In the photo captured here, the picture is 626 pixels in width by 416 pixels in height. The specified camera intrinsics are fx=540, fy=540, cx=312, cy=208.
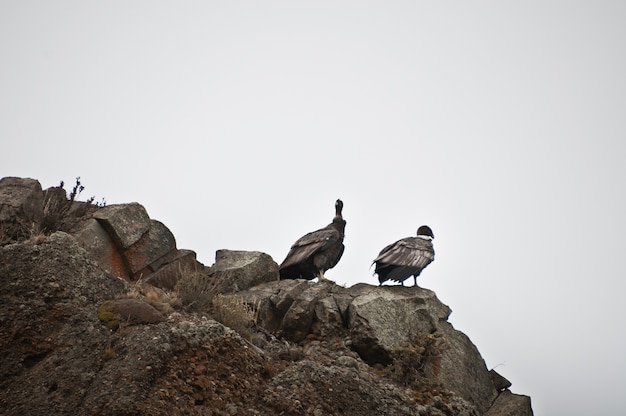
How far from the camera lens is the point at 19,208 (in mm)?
10258

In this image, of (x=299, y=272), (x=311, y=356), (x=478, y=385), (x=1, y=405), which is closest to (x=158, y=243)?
(x=299, y=272)

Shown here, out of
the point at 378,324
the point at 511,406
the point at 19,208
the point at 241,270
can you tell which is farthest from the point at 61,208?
the point at 511,406

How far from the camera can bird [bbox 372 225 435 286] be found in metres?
12.5

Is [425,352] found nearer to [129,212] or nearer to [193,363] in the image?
[193,363]

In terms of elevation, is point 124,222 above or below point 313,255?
below

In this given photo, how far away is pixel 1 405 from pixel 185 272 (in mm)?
5231

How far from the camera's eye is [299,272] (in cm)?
1387

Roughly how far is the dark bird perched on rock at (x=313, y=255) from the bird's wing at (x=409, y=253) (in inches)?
59.4

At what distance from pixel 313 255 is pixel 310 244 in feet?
1.34

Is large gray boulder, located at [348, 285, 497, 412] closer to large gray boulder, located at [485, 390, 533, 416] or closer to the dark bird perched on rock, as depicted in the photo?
large gray boulder, located at [485, 390, 533, 416]

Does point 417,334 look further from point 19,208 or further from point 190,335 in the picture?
point 19,208

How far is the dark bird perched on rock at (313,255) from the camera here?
44.8 ft

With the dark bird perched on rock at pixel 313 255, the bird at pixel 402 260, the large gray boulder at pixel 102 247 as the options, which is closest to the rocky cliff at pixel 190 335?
the large gray boulder at pixel 102 247

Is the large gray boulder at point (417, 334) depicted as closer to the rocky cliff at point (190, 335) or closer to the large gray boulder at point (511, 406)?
the rocky cliff at point (190, 335)
